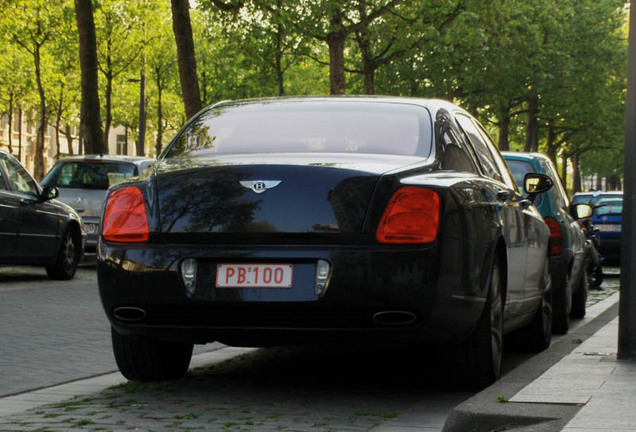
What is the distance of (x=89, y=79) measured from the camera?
29.5 m

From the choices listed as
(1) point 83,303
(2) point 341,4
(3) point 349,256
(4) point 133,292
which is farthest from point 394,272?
(2) point 341,4

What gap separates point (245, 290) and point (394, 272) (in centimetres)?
72

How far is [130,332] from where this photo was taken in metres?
6.80

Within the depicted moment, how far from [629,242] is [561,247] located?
12.4 feet

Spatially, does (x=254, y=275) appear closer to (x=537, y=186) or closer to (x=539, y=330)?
(x=537, y=186)

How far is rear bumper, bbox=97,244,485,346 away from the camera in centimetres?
628

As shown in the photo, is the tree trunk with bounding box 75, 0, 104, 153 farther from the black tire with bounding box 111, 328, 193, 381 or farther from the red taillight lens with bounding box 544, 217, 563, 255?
the black tire with bounding box 111, 328, 193, 381

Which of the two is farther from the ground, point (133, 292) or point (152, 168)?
point (152, 168)

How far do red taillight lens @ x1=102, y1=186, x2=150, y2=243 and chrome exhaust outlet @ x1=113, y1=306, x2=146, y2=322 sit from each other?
0.34m

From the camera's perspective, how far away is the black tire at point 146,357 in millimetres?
7281

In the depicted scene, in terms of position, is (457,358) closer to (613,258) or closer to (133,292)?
(133,292)

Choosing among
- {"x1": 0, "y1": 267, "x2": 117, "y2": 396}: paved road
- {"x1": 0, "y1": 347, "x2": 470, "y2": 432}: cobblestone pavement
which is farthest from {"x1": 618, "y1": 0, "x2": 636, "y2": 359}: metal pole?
{"x1": 0, "y1": 267, "x2": 117, "y2": 396}: paved road

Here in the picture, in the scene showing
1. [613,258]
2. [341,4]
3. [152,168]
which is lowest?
[613,258]

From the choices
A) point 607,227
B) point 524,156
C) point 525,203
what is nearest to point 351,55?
point 607,227
